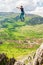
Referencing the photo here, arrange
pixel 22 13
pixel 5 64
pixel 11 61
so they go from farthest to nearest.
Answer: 1. pixel 11 61
2. pixel 5 64
3. pixel 22 13

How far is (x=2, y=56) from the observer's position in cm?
12075

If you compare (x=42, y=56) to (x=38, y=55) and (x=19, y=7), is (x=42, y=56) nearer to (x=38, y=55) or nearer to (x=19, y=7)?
(x=38, y=55)

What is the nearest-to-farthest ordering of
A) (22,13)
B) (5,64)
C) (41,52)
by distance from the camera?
(41,52) → (22,13) → (5,64)

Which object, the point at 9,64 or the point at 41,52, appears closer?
the point at 41,52

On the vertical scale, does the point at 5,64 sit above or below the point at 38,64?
below

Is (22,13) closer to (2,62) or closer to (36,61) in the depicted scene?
(36,61)

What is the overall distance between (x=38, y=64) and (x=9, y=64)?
8002 centimetres

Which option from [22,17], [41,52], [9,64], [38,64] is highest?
[22,17]

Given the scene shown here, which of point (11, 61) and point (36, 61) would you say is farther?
point (11, 61)

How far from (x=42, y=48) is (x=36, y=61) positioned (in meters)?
3.50

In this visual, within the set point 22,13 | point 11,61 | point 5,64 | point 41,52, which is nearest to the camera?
point 41,52

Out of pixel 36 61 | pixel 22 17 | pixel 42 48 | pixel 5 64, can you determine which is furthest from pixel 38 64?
pixel 5 64

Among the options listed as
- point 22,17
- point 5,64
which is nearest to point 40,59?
point 22,17

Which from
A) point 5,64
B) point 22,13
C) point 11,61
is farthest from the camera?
point 11,61
